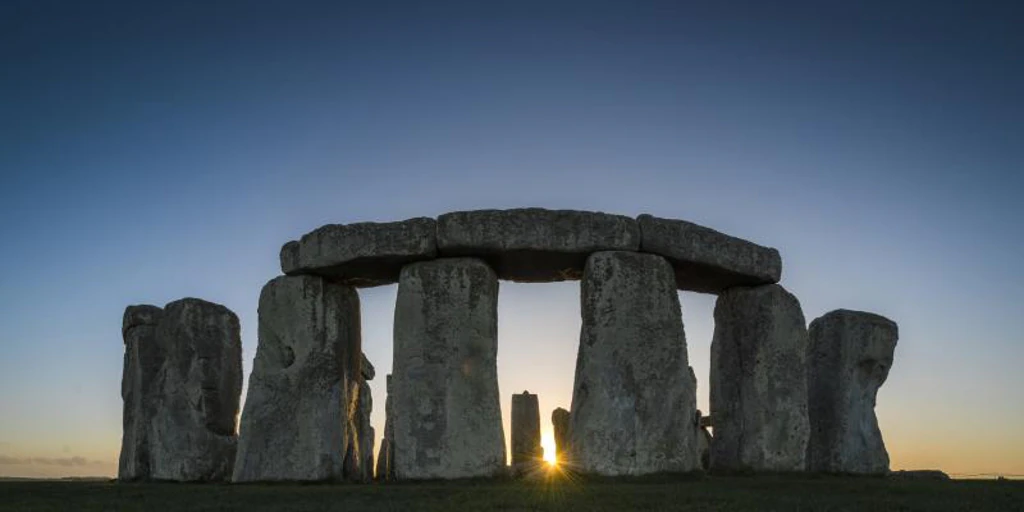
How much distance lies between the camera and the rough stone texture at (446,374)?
46.4 feet

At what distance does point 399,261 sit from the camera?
15109mm

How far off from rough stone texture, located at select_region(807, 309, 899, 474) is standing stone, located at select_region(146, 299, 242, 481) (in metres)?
9.84

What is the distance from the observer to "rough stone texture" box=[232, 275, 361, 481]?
15.1 meters

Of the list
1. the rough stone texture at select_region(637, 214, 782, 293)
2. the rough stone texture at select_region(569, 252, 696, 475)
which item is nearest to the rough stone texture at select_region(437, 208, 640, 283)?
the rough stone texture at select_region(569, 252, 696, 475)

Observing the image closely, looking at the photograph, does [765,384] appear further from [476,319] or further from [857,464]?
[476,319]

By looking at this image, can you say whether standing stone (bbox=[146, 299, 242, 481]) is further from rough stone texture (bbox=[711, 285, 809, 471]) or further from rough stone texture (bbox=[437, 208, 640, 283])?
rough stone texture (bbox=[711, 285, 809, 471])

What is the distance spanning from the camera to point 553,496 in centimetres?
1144

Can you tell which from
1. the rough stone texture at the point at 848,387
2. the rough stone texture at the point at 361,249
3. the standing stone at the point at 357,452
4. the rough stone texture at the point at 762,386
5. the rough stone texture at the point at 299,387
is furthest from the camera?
the rough stone texture at the point at 848,387

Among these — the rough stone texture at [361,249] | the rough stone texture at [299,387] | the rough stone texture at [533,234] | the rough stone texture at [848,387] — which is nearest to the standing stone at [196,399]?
the rough stone texture at [299,387]

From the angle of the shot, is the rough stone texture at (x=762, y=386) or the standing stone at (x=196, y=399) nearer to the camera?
the rough stone texture at (x=762, y=386)

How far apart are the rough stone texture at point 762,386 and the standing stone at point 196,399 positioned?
7797 millimetres

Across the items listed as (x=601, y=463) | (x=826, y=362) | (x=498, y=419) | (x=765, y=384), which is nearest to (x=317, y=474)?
(x=498, y=419)

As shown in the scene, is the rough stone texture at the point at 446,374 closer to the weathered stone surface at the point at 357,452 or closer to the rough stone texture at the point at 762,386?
the weathered stone surface at the point at 357,452

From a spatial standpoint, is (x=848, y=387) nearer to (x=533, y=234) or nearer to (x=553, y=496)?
(x=533, y=234)
